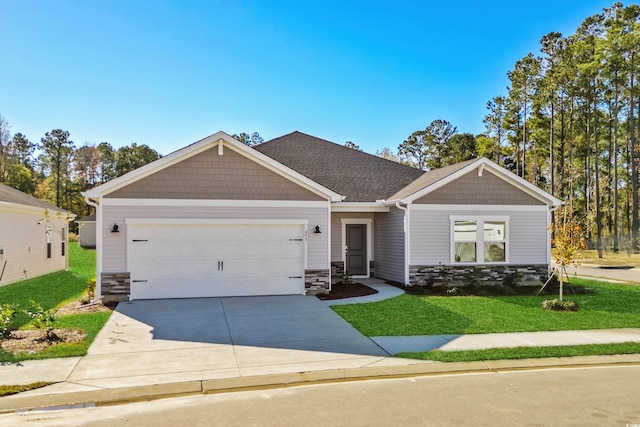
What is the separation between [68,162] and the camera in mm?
54938

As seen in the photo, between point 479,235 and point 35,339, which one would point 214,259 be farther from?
point 479,235

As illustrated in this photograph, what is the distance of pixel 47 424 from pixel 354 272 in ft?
41.6

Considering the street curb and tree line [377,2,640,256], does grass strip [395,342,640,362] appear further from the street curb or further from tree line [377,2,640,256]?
tree line [377,2,640,256]

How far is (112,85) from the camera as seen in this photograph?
18.6 metres

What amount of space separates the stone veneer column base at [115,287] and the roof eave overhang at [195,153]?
2.03 meters

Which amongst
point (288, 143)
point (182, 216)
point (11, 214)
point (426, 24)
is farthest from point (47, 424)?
point (426, 24)

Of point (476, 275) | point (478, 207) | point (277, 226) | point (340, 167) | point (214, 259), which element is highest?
point (340, 167)

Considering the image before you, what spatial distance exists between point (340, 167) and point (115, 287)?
9489 millimetres

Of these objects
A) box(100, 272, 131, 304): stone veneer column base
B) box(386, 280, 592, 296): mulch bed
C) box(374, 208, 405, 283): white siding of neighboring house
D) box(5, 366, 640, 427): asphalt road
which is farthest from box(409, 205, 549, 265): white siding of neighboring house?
box(5, 366, 640, 427): asphalt road

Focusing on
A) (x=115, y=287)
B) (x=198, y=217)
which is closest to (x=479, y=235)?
(x=198, y=217)

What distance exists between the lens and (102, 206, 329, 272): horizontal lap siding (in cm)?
1186

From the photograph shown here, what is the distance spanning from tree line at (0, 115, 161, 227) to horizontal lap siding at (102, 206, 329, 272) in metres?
43.6

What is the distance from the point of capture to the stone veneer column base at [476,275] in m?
14.5

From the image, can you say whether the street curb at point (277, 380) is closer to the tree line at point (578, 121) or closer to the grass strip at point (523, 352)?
the grass strip at point (523, 352)
